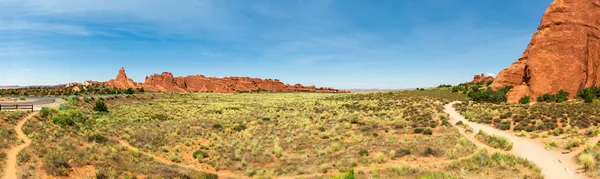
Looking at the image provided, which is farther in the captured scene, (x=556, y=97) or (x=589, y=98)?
(x=556, y=97)

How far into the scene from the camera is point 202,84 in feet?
477

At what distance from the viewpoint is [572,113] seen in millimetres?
24578

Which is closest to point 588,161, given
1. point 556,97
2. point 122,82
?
point 556,97

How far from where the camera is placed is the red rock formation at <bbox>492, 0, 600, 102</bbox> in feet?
117

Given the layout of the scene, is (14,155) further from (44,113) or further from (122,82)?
(122,82)

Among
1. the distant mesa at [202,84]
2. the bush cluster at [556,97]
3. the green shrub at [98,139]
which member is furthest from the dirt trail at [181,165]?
the distant mesa at [202,84]

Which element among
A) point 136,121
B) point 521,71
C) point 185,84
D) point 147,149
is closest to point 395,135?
point 147,149

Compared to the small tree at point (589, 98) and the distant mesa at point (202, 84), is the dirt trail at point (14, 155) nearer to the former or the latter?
the small tree at point (589, 98)

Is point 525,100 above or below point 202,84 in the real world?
below

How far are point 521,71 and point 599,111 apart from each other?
24.9m

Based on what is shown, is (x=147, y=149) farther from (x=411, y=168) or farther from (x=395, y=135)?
(x=395, y=135)

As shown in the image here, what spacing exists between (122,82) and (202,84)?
35.4 metres

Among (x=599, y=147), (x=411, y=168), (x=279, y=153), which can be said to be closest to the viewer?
(x=411, y=168)

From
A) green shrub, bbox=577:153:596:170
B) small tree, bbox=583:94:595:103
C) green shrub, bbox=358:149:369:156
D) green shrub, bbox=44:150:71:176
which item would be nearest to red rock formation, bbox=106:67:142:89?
green shrub, bbox=44:150:71:176
